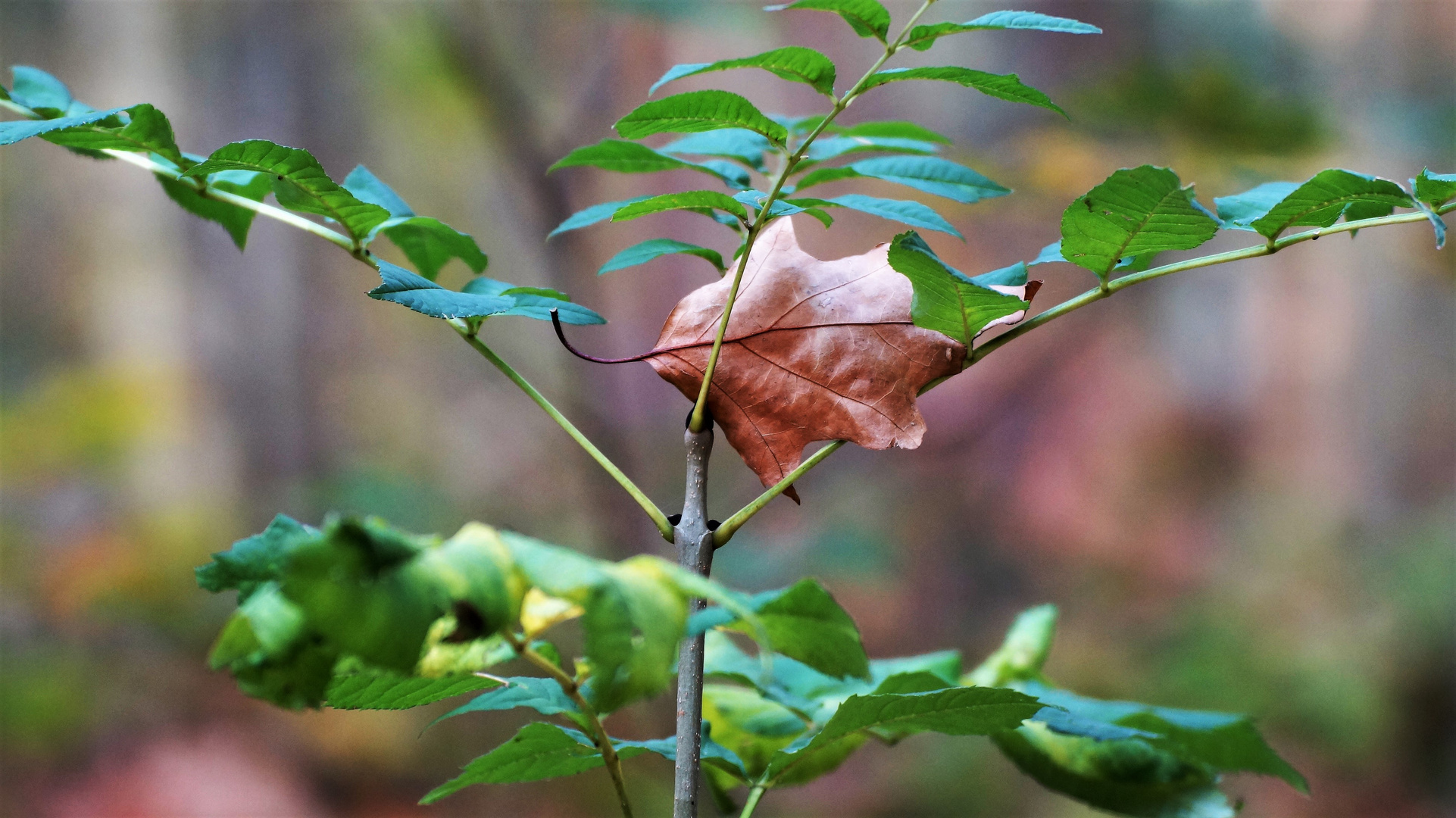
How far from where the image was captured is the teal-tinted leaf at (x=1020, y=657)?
73cm

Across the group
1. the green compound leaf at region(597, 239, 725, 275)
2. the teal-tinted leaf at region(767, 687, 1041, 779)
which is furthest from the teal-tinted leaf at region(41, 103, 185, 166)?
the teal-tinted leaf at region(767, 687, 1041, 779)

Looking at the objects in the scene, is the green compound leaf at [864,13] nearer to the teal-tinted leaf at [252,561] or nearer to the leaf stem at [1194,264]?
the leaf stem at [1194,264]

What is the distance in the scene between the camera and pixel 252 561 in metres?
0.37

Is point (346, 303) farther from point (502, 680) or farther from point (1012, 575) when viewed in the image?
point (502, 680)

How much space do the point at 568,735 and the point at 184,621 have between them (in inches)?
138

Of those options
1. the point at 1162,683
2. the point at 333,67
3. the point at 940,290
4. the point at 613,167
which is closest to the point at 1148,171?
the point at 940,290

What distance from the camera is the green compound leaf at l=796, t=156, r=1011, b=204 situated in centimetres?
56

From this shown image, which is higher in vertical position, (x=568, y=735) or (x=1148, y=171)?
(x=1148, y=171)

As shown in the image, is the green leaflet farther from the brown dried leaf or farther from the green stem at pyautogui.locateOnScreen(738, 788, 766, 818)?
the green stem at pyautogui.locateOnScreen(738, 788, 766, 818)

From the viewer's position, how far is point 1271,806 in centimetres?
325

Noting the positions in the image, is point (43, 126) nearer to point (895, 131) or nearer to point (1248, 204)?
point (895, 131)

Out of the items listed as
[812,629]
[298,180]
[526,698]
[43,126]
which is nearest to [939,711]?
[812,629]

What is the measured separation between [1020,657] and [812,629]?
0.40m

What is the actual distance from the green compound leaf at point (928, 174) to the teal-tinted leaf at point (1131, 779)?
14.2 inches
